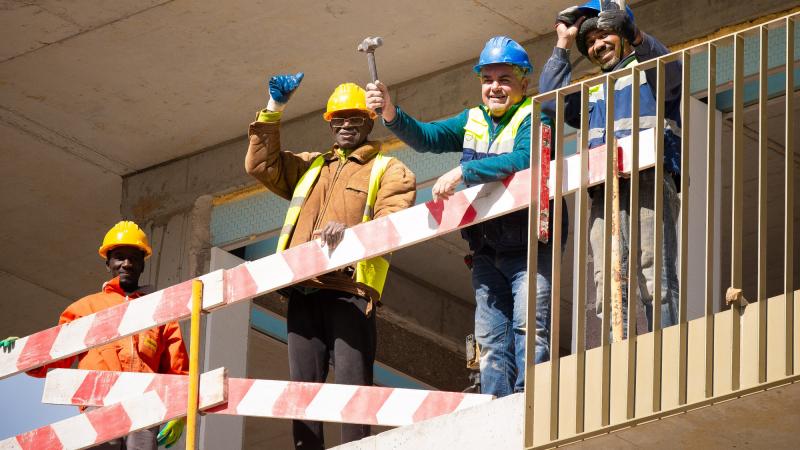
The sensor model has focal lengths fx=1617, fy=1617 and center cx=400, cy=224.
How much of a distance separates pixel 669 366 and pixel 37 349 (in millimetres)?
3588

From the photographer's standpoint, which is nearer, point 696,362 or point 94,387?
point 696,362

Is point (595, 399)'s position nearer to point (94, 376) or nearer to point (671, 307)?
point (671, 307)

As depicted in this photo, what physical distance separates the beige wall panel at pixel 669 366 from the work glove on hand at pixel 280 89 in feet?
9.98

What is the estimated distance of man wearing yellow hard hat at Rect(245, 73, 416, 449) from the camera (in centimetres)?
778

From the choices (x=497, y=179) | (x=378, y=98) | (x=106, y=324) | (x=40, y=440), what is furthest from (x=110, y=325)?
(x=497, y=179)

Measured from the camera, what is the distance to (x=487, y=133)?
25.1 feet

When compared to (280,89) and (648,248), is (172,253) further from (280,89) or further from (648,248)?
(648,248)

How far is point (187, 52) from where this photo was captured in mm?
11695

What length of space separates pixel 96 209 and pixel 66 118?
1.63 metres

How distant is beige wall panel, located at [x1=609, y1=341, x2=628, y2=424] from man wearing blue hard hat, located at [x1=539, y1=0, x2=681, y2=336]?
0.39 meters

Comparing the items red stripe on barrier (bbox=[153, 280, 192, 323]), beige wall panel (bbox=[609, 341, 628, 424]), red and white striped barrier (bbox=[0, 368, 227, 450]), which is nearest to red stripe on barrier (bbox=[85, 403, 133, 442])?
red and white striped barrier (bbox=[0, 368, 227, 450])

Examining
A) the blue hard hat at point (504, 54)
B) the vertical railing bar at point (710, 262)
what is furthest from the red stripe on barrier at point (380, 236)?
the vertical railing bar at point (710, 262)

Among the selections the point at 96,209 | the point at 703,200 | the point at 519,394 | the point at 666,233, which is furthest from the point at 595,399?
the point at 96,209

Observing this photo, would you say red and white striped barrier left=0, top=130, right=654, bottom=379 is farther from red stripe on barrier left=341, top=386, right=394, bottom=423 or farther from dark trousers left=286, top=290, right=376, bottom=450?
red stripe on barrier left=341, top=386, right=394, bottom=423
